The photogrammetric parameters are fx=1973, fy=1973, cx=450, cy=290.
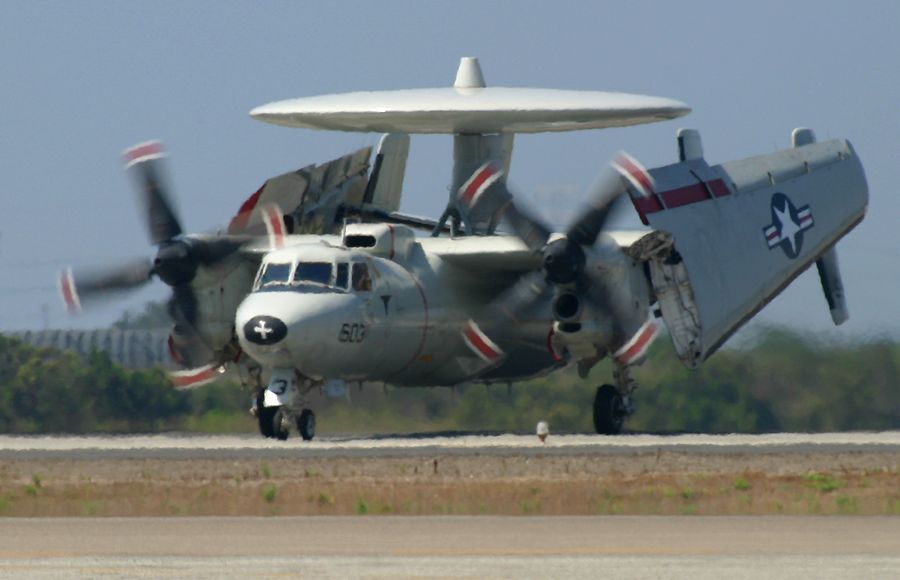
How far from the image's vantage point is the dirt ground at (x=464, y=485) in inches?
913

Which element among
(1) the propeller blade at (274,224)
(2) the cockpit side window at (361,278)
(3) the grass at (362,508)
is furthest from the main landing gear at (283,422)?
(3) the grass at (362,508)

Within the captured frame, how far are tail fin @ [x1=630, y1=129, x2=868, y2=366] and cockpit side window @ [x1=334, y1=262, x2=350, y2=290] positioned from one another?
5.72 meters

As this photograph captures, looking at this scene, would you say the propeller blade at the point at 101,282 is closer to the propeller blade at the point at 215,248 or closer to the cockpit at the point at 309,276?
the propeller blade at the point at 215,248

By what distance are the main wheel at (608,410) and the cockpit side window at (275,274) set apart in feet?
24.4

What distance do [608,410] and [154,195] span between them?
10.1 m

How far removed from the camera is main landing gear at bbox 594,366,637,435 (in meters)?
39.3

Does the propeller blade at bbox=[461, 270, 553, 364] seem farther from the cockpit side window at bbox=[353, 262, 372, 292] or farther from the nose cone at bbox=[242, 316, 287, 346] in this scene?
the nose cone at bbox=[242, 316, 287, 346]

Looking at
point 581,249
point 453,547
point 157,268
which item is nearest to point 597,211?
point 581,249

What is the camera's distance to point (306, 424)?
36.0 meters

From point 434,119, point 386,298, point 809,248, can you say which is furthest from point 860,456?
point 434,119

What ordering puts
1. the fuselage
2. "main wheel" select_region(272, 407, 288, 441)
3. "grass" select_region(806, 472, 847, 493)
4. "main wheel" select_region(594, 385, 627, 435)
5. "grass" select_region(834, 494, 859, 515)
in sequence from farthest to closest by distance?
1. "main wheel" select_region(594, 385, 627, 435)
2. "main wheel" select_region(272, 407, 288, 441)
3. the fuselage
4. "grass" select_region(806, 472, 847, 493)
5. "grass" select_region(834, 494, 859, 515)

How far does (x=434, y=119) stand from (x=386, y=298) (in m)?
8.19

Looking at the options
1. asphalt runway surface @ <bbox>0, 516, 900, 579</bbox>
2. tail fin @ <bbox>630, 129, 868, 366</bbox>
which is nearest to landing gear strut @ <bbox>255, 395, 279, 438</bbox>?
tail fin @ <bbox>630, 129, 868, 366</bbox>

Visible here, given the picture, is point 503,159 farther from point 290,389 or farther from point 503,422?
point 290,389
